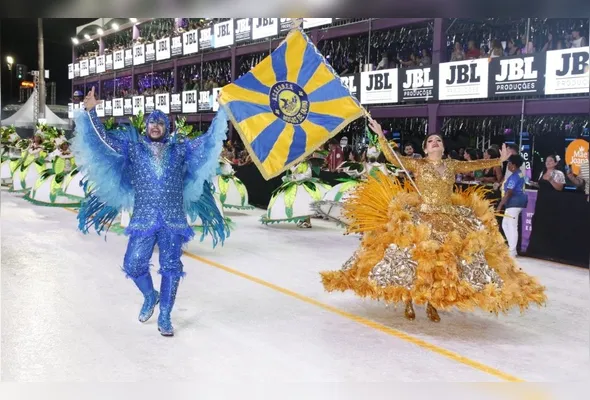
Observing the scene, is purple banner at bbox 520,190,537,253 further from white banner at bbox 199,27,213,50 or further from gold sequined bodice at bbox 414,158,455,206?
white banner at bbox 199,27,213,50

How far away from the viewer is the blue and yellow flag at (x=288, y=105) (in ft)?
20.3

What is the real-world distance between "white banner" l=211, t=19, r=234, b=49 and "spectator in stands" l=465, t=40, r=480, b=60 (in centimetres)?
907

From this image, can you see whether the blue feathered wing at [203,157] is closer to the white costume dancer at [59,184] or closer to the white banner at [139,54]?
the white costume dancer at [59,184]

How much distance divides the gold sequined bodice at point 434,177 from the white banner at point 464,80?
7819mm

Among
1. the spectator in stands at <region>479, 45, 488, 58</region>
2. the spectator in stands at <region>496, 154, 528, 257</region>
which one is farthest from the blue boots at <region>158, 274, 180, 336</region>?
the spectator in stands at <region>479, 45, 488, 58</region>

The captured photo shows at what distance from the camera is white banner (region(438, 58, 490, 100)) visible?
13141 mm

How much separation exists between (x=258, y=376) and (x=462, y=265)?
1.79 meters

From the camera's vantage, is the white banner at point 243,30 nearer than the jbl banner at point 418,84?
No

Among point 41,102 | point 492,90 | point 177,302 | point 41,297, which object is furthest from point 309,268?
point 41,102

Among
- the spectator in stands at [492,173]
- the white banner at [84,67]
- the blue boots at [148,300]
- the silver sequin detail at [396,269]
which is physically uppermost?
the white banner at [84,67]

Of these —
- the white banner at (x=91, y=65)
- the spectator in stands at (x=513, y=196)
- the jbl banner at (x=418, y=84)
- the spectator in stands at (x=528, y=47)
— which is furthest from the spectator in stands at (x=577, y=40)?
the white banner at (x=91, y=65)

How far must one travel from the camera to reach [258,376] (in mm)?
4414

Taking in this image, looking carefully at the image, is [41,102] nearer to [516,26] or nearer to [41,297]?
[516,26]

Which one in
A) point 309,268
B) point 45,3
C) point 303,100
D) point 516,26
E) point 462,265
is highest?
point 516,26
